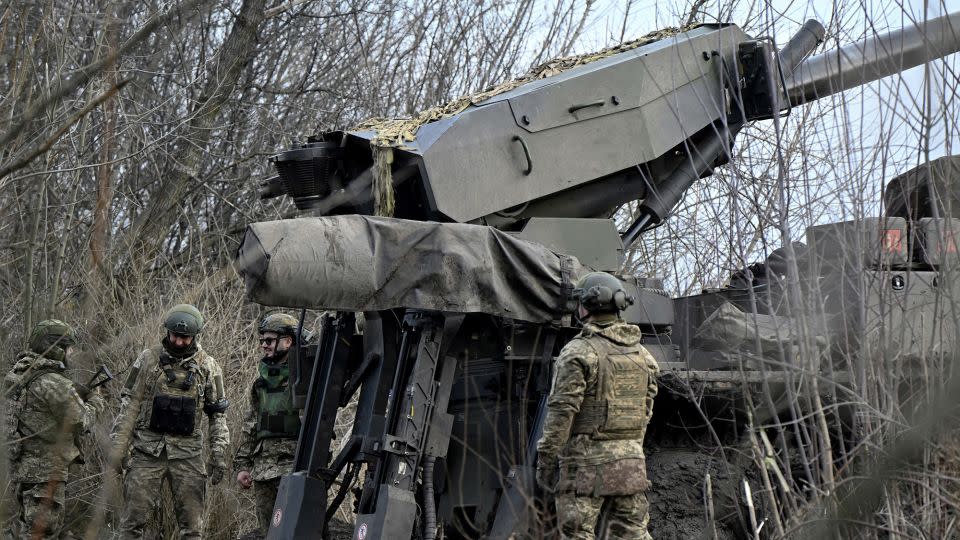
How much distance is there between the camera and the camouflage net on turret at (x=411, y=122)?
305 inches

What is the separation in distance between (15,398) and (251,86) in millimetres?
7665

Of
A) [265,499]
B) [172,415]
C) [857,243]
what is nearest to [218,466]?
[265,499]

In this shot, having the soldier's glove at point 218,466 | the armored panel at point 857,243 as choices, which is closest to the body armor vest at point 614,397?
the armored panel at point 857,243

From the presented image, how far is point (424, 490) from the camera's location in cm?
733

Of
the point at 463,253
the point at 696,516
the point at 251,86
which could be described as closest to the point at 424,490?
the point at 463,253

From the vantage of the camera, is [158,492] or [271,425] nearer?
[158,492]

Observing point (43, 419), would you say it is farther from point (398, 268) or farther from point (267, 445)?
point (398, 268)

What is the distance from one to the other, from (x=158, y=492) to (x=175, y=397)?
0.75m

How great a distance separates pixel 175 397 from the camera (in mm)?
9156

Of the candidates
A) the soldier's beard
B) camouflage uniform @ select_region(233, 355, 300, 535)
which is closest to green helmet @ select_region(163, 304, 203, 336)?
the soldier's beard

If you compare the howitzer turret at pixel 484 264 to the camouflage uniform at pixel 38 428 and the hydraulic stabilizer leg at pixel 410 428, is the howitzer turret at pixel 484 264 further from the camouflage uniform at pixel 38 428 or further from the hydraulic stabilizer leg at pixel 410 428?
the camouflage uniform at pixel 38 428

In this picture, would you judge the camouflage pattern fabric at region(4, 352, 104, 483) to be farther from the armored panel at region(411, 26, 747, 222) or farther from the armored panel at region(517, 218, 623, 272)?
the armored panel at region(517, 218, 623, 272)

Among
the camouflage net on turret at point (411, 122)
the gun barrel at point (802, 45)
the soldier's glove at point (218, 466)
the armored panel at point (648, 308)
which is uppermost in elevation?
the gun barrel at point (802, 45)

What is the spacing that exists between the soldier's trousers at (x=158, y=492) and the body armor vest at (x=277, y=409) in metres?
0.60
